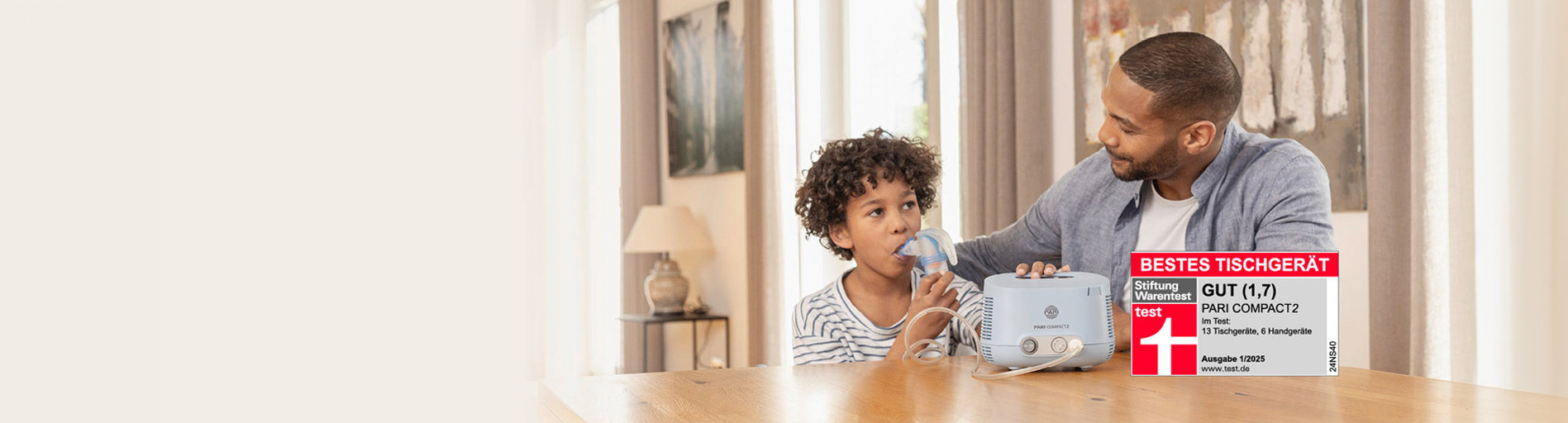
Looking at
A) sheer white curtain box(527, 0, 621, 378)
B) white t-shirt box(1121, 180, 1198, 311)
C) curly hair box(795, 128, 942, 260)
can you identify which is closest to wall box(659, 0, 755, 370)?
sheer white curtain box(527, 0, 621, 378)

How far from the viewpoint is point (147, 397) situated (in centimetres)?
243

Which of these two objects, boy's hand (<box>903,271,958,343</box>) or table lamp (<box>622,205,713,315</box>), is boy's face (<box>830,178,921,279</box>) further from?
table lamp (<box>622,205,713,315</box>)

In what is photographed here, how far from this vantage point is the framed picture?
18.5 ft

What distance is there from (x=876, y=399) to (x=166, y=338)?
68.3 inches

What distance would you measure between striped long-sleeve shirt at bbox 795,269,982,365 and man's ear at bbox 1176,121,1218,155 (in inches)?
16.4

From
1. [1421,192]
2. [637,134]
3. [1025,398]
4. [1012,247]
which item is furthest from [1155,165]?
[637,134]

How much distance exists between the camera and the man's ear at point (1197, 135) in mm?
1909

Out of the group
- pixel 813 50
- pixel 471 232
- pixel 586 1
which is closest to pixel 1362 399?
pixel 471 232

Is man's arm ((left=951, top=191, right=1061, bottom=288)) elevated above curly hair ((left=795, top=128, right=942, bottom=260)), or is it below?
below

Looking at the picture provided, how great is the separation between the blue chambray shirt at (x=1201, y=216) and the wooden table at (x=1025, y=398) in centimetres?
42

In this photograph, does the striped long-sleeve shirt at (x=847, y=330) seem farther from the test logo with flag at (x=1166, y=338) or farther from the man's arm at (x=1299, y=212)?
the test logo with flag at (x=1166, y=338)

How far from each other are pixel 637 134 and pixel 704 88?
0.55 metres

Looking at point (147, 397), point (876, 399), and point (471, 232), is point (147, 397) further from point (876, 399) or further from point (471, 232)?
point (876, 399)

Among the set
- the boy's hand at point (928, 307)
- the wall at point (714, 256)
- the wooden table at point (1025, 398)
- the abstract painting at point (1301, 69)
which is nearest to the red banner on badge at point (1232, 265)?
the wooden table at point (1025, 398)
